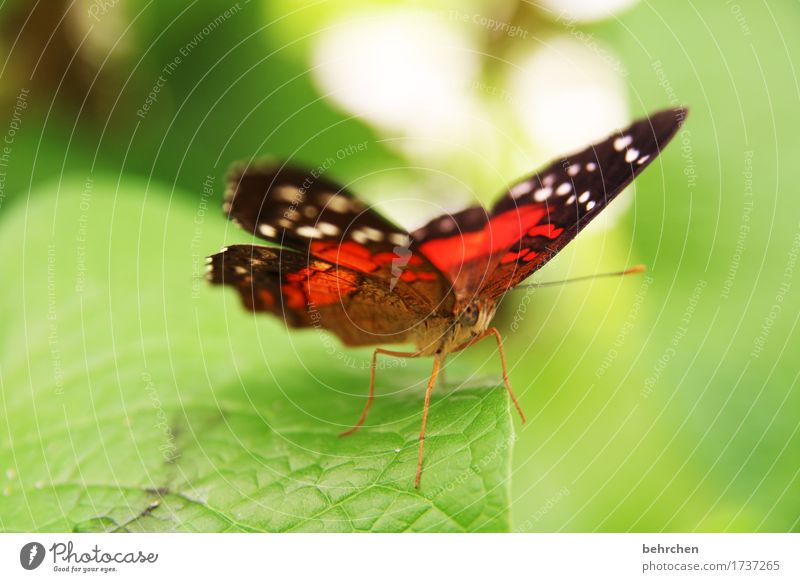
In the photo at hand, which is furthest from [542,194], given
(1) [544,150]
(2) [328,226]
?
(1) [544,150]

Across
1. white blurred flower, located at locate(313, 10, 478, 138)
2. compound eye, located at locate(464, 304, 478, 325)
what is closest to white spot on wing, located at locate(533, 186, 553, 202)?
compound eye, located at locate(464, 304, 478, 325)

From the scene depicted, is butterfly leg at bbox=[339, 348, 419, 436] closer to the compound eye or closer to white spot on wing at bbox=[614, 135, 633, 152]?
the compound eye

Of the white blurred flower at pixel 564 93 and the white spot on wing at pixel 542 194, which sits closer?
the white spot on wing at pixel 542 194

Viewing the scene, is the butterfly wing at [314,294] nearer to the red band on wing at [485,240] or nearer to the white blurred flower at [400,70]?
the red band on wing at [485,240]

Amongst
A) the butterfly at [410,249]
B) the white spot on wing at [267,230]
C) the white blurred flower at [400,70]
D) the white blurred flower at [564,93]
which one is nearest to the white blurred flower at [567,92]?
the white blurred flower at [564,93]

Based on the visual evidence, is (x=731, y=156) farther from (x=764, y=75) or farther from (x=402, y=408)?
(x=402, y=408)
